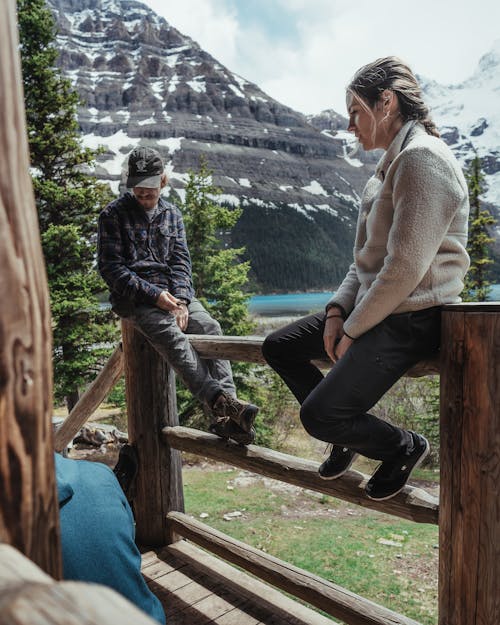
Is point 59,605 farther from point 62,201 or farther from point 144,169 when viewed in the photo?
point 62,201

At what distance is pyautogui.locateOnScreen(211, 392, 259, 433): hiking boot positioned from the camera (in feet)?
8.07

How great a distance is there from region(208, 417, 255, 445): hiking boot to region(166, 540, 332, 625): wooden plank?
0.64m

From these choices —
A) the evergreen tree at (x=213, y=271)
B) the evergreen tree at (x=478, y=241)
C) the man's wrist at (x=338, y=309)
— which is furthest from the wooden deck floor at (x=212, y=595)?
the evergreen tree at (x=478, y=241)

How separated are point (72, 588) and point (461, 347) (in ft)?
4.19

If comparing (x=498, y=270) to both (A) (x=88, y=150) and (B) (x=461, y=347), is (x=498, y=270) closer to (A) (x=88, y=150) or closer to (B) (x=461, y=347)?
(A) (x=88, y=150)

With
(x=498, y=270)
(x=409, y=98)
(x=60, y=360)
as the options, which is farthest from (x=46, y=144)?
(x=498, y=270)

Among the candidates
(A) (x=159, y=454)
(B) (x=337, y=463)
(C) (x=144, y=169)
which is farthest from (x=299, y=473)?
(C) (x=144, y=169)

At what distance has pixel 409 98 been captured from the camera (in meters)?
1.73

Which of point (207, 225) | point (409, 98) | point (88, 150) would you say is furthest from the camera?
point (207, 225)

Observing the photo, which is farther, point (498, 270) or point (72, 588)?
point (498, 270)

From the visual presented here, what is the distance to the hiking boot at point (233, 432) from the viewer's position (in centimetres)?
249

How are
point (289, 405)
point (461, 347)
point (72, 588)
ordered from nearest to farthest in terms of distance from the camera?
1. point (72, 588)
2. point (461, 347)
3. point (289, 405)

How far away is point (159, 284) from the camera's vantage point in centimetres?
288

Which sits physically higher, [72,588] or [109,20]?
[109,20]
